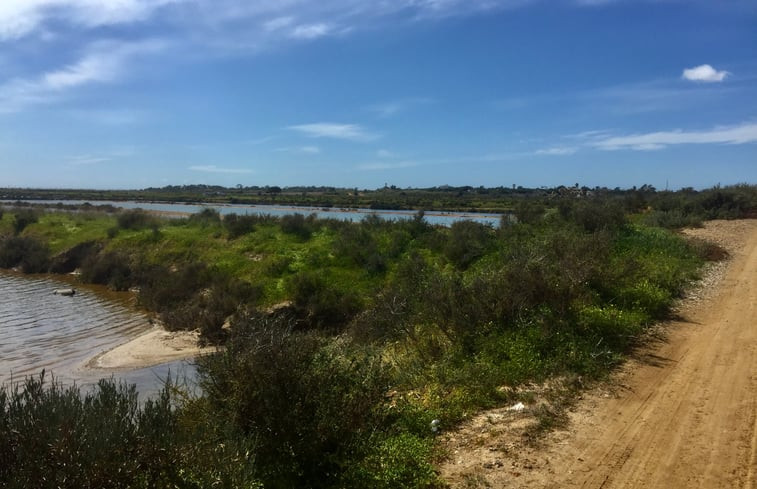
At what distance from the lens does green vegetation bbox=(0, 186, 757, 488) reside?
4.38 metres

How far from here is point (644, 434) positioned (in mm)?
6340

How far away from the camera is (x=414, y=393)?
8.20 m

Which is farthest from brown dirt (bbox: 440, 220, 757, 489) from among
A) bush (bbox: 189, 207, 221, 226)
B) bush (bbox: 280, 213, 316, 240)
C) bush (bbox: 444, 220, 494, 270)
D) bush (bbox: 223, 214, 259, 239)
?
bush (bbox: 189, 207, 221, 226)

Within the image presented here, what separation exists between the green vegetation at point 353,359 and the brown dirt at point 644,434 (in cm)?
41

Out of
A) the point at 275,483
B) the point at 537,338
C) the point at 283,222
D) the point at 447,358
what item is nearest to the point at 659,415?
the point at 537,338

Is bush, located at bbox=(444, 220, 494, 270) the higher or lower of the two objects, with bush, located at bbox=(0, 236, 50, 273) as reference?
higher

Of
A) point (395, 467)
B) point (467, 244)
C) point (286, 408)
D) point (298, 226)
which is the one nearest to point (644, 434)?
point (395, 467)

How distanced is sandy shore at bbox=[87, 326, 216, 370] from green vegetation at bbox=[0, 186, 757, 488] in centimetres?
70

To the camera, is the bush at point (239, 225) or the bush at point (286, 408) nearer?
the bush at point (286, 408)

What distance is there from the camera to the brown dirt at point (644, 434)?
5441mm

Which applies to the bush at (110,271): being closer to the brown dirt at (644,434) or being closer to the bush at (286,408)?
the bush at (286,408)

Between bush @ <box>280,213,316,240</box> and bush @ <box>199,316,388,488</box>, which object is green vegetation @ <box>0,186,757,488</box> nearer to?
bush @ <box>199,316,388,488</box>

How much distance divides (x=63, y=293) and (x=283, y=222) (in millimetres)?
11964

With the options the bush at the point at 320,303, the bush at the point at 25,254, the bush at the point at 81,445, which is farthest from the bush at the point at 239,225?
the bush at the point at 81,445
